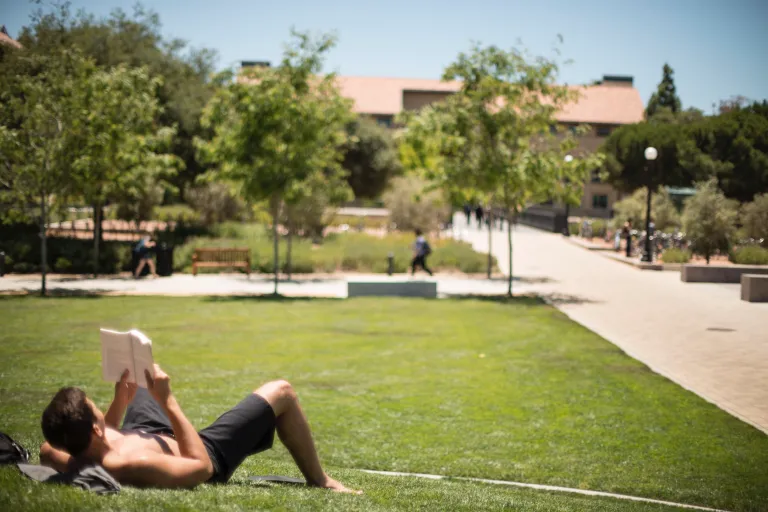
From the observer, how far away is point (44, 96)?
19328mm

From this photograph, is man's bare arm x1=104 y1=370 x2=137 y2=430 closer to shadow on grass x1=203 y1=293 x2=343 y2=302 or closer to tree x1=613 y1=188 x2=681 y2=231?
shadow on grass x1=203 y1=293 x2=343 y2=302

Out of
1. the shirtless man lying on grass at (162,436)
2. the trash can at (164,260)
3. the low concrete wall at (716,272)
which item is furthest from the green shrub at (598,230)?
the shirtless man lying on grass at (162,436)

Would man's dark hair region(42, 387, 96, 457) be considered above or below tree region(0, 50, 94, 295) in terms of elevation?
below

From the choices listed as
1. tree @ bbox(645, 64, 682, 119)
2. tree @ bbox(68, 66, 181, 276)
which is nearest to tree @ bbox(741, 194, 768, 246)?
tree @ bbox(68, 66, 181, 276)

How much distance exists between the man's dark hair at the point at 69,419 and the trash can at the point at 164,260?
2174 centimetres

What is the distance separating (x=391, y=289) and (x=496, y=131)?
4.83 m

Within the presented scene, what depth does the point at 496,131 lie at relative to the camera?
2041 centimetres

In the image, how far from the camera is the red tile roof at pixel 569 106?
3172 inches

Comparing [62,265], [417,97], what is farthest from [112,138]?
[417,97]

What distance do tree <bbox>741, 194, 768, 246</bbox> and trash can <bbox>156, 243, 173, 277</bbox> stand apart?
66.7 ft

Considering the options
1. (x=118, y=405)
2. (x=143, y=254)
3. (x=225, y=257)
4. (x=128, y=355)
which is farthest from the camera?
(x=225, y=257)

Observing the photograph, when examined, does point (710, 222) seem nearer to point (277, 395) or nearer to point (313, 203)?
point (313, 203)

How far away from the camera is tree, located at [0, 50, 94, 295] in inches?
750

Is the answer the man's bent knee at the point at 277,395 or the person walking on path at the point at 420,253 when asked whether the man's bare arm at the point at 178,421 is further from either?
the person walking on path at the point at 420,253
